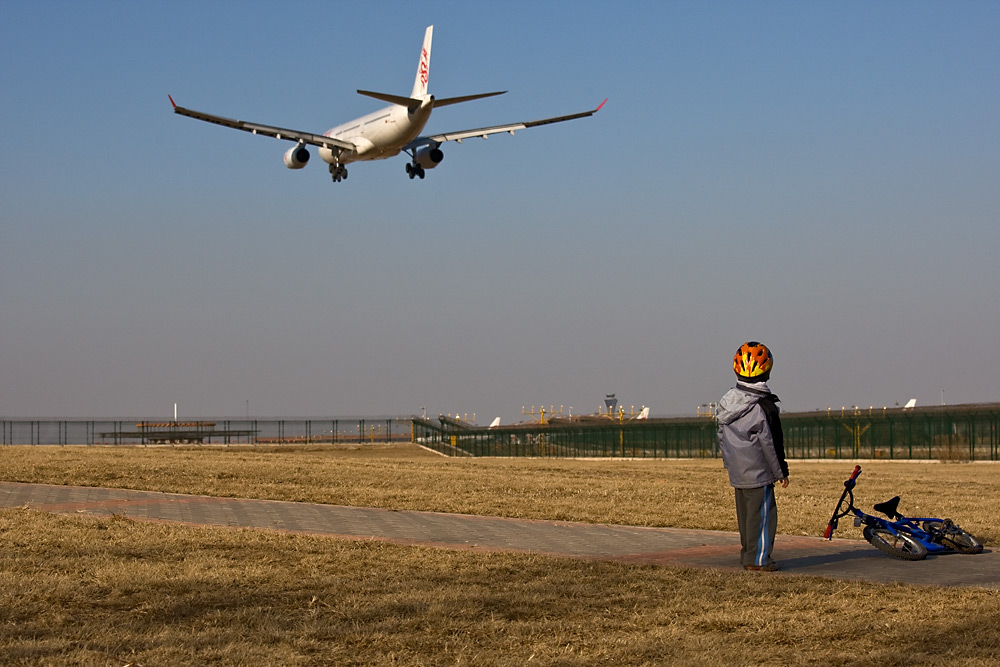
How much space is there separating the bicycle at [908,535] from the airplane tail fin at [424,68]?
120ft

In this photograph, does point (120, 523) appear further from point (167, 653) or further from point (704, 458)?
point (704, 458)

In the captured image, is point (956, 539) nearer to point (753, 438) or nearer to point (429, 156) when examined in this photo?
point (753, 438)

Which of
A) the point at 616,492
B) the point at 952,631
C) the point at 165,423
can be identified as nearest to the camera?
the point at 952,631

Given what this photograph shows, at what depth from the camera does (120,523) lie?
11.4 meters

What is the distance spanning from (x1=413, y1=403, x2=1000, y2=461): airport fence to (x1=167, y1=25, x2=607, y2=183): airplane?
626 inches

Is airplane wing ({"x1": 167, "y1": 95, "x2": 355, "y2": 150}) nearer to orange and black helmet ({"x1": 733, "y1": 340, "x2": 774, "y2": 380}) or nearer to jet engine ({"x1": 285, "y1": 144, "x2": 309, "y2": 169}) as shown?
jet engine ({"x1": 285, "y1": 144, "x2": 309, "y2": 169})

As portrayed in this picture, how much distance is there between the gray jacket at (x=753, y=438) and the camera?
900 cm

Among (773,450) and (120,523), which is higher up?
(773,450)

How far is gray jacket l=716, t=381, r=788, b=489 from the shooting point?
9000mm

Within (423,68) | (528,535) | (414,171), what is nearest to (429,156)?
(414,171)

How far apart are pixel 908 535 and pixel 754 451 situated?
1.66 metres

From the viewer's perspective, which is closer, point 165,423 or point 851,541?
point 851,541

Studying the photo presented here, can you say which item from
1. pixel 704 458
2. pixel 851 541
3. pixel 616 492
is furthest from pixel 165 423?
pixel 851 541

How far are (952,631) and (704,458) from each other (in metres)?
38.4
